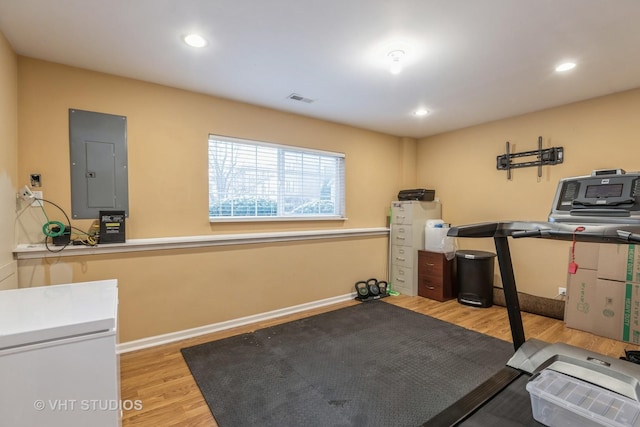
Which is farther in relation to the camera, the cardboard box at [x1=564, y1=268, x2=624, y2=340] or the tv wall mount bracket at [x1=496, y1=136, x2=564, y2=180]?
the tv wall mount bracket at [x1=496, y1=136, x2=564, y2=180]

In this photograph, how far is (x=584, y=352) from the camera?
Result: 6.02ft

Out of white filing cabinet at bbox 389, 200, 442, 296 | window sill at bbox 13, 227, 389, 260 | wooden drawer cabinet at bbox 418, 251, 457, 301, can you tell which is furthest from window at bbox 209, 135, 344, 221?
wooden drawer cabinet at bbox 418, 251, 457, 301

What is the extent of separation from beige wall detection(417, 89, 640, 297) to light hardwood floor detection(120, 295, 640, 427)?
701 mm

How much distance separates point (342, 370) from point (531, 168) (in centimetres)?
326

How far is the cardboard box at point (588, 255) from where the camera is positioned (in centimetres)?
307

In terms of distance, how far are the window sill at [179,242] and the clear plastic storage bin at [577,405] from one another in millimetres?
2619

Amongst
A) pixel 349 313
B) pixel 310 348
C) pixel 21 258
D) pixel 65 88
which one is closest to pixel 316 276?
pixel 349 313

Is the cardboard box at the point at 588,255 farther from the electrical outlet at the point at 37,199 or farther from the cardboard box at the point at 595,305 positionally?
the electrical outlet at the point at 37,199

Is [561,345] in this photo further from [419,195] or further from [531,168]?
[419,195]

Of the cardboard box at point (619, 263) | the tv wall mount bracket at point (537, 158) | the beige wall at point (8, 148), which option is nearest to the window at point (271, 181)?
the beige wall at point (8, 148)

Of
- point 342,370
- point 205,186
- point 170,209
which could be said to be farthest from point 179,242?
point 342,370

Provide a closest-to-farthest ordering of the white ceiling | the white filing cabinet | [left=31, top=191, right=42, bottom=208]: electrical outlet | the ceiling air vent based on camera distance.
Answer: the white ceiling < [left=31, top=191, right=42, bottom=208]: electrical outlet < the ceiling air vent < the white filing cabinet

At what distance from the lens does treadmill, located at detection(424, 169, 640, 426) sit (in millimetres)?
1470

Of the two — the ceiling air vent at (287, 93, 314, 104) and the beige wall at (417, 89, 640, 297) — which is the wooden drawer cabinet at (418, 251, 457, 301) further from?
the ceiling air vent at (287, 93, 314, 104)
